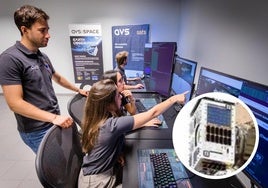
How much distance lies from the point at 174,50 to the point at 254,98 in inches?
39.2

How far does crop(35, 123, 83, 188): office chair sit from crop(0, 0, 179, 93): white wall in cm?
370

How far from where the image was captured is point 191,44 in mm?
3086

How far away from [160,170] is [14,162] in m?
2.02

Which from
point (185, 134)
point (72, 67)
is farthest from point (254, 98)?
point (72, 67)

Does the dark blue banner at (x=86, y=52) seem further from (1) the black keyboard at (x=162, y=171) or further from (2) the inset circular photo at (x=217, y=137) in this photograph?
(2) the inset circular photo at (x=217, y=137)

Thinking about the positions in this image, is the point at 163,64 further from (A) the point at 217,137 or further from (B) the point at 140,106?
(A) the point at 217,137

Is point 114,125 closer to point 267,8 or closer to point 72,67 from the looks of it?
point 267,8

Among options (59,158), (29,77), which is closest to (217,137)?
(59,158)

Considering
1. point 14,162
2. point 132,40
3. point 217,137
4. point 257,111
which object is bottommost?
point 14,162

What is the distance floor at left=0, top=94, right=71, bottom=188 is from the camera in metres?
1.87

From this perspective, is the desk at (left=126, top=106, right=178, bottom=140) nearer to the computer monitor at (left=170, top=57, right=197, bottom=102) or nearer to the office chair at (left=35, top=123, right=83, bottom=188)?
the computer monitor at (left=170, top=57, right=197, bottom=102)

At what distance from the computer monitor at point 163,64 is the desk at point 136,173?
674 mm

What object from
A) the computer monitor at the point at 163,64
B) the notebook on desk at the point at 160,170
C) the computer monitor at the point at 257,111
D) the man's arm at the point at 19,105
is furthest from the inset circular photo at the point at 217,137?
the computer monitor at the point at 163,64

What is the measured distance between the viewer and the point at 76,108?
4.99ft
